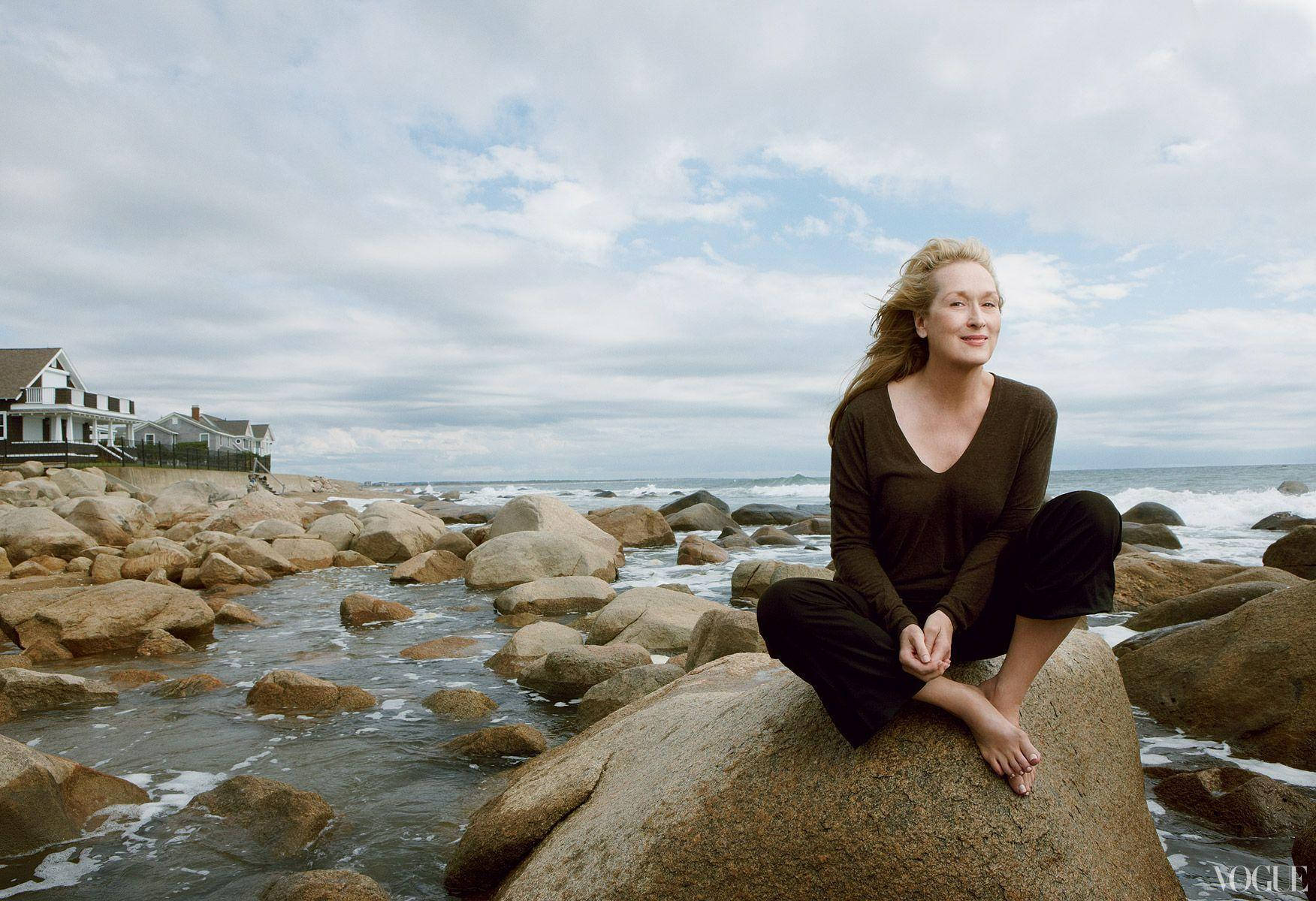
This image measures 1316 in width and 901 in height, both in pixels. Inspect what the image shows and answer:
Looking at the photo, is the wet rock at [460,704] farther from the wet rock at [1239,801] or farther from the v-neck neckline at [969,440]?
the v-neck neckline at [969,440]

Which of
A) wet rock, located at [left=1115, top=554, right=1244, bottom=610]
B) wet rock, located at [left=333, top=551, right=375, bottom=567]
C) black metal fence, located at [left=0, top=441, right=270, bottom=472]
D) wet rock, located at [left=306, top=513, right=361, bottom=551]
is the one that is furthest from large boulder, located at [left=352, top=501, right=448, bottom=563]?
black metal fence, located at [left=0, top=441, right=270, bottom=472]

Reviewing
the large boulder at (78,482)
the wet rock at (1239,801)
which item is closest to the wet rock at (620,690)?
the wet rock at (1239,801)

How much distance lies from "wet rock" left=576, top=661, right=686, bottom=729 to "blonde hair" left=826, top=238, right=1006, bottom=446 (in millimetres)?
4290

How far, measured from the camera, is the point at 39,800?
16.2 feet

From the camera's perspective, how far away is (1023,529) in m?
3.12

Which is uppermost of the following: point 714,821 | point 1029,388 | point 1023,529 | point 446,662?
point 1029,388

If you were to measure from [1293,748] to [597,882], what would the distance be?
4.90m

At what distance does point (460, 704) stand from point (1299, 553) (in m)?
11.2

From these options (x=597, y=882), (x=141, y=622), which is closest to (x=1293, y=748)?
(x=597, y=882)

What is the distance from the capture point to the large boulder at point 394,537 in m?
18.7

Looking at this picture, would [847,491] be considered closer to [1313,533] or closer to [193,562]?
[1313,533]

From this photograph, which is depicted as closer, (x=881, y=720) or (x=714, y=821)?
(x=881, y=720)

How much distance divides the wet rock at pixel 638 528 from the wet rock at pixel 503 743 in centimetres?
1556

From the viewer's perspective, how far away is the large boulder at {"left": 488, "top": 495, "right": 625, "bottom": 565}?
16.9 m
